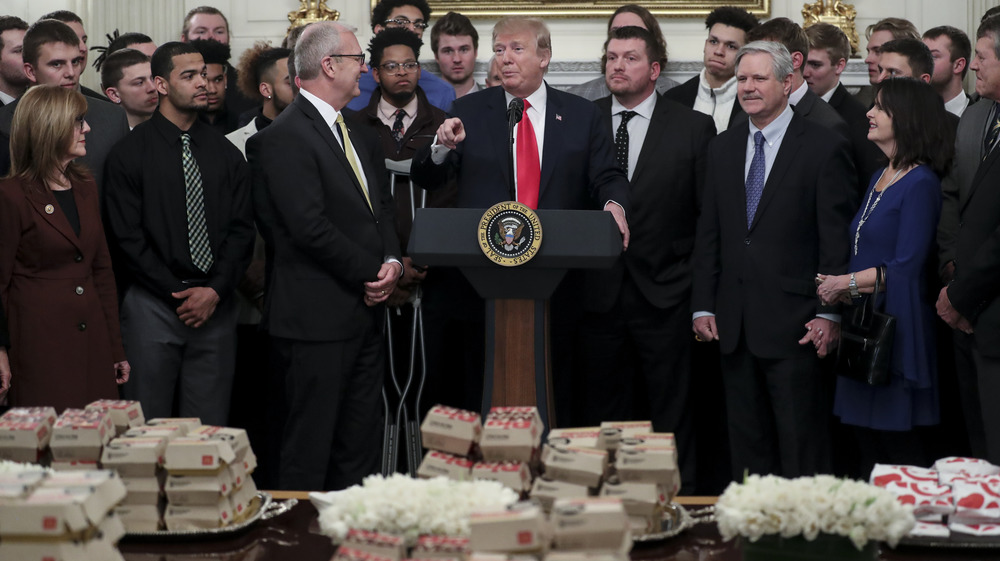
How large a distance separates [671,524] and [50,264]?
8.07 feet

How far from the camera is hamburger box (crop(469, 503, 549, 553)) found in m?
1.77

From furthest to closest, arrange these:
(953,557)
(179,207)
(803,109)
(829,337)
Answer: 1. (803,109)
2. (179,207)
3. (829,337)
4. (953,557)

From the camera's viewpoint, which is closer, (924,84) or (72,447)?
(72,447)

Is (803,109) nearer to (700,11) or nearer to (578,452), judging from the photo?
(700,11)

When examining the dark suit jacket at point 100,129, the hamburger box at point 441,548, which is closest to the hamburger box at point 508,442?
the hamburger box at point 441,548

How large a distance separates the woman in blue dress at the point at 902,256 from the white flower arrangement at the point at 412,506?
2353 millimetres

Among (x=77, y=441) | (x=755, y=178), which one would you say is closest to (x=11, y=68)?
(x=755, y=178)

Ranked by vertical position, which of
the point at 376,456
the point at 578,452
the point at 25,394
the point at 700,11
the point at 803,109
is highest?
the point at 700,11

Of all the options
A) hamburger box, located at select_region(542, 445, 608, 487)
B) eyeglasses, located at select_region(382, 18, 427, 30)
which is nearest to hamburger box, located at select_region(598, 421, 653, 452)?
hamburger box, located at select_region(542, 445, 608, 487)

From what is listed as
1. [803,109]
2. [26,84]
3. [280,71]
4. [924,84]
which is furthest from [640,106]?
[26,84]

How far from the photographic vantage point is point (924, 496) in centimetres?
237

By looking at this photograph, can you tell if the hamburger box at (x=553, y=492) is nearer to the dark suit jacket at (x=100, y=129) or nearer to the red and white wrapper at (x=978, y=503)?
the red and white wrapper at (x=978, y=503)

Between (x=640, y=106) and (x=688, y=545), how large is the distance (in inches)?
109

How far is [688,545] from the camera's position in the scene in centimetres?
234
